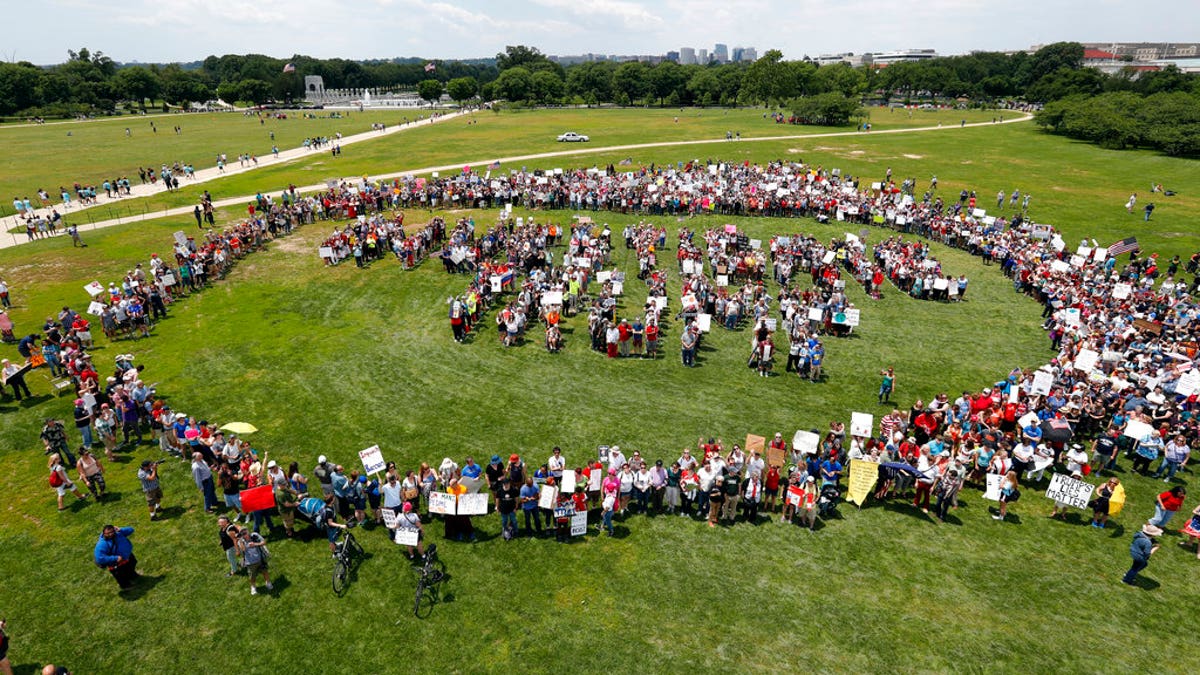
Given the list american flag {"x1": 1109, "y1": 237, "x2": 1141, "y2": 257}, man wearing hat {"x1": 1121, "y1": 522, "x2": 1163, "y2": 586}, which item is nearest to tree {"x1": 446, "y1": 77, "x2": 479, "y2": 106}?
american flag {"x1": 1109, "y1": 237, "x2": 1141, "y2": 257}

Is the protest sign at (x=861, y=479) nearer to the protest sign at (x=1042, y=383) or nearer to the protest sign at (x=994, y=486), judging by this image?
the protest sign at (x=994, y=486)

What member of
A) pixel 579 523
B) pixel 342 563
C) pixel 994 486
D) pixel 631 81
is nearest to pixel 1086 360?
pixel 994 486

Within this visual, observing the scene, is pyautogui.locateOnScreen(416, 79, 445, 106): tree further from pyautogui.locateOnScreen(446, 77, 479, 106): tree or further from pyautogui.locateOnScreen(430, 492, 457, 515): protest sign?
pyautogui.locateOnScreen(430, 492, 457, 515): protest sign

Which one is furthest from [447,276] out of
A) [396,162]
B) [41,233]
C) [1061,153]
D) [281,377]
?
[1061,153]

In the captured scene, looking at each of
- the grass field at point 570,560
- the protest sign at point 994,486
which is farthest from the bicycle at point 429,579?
the protest sign at point 994,486

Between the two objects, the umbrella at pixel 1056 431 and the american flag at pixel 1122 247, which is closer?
the umbrella at pixel 1056 431
